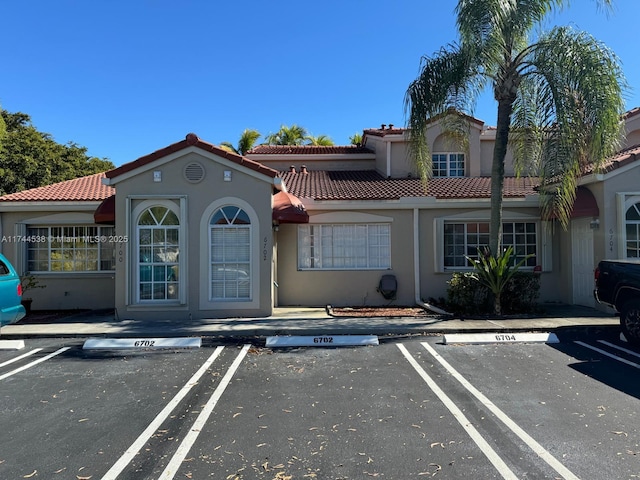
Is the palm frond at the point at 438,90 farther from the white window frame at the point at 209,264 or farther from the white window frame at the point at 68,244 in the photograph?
the white window frame at the point at 68,244

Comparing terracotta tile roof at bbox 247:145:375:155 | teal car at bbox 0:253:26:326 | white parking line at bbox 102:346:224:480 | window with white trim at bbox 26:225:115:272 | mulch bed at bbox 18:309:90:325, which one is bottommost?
white parking line at bbox 102:346:224:480

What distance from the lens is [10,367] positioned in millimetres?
6727

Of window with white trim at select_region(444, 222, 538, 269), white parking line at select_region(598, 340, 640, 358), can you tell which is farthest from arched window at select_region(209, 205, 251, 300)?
white parking line at select_region(598, 340, 640, 358)

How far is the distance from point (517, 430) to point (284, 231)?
29.4ft

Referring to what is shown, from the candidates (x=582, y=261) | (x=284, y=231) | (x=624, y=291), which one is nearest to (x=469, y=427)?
(x=624, y=291)

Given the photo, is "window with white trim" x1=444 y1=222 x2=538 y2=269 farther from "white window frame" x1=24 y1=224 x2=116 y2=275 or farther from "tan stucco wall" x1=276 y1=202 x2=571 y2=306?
"white window frame" x1=24 y1=224 x2=116 y2=275

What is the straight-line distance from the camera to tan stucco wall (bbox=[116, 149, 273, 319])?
10.2 meters

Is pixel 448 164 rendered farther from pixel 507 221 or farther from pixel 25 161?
pixel 25 161

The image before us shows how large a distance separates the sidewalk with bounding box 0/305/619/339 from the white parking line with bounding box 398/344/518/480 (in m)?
2.33

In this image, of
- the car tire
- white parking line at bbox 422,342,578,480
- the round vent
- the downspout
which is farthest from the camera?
the downspout

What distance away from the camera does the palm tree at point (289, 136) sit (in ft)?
105

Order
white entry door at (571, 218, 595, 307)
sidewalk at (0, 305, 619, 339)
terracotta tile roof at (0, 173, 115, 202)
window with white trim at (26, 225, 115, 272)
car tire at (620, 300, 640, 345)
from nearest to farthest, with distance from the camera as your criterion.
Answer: car tire at (620, 300, 640, 345)
sidewalk at (0, 305, 619, 339)
white entry door at (571, 218, 595, 307)
terracotta tile roof at (0, 173, 115, 202)
window with white trim at (26, 225, 115, 272)

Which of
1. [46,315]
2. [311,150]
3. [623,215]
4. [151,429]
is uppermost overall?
[311,150]

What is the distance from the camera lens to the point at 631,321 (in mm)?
7762
